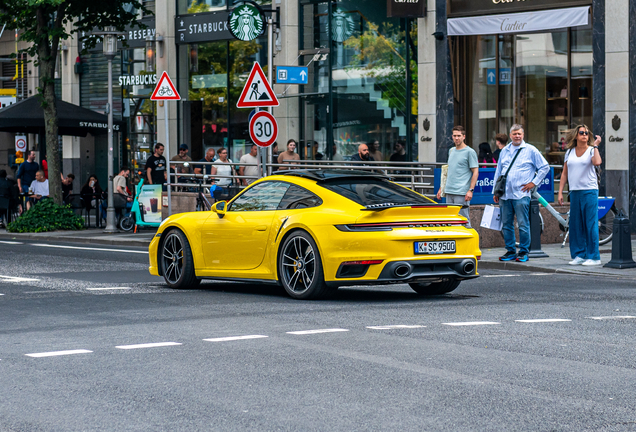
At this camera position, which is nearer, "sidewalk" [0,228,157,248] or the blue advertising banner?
the blue advertising banner

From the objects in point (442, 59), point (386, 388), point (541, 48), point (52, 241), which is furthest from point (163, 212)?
point (386, 388)

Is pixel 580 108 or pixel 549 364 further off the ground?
pixel 580 108

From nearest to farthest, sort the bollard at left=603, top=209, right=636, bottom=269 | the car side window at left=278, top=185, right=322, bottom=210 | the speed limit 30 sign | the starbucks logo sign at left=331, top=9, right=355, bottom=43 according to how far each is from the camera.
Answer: the car side window at left=278, top=185, right=322, bottom=210 → the bollard at left=603, top=209, right=636, bottom=269 → the speed limit 30 sign → the starbucks logo sign at left=331, top=9, right=355, bottom=43

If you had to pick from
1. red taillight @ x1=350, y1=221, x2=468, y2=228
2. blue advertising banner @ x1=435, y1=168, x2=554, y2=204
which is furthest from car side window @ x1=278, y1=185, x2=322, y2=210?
blue advertising banner @ x1=435, y1=168, x2=554, y2=204

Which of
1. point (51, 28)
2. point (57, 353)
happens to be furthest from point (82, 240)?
point (57, 353)

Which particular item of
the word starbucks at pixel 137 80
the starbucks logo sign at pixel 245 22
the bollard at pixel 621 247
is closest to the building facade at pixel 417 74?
the word starbucks at pixel 137 80

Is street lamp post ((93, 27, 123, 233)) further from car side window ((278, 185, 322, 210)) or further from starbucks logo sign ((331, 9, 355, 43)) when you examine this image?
car side window ((278, 185, 322, 210))

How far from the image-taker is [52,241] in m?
21.7

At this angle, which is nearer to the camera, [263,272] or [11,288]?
[263,272]

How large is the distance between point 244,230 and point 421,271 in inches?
81.4

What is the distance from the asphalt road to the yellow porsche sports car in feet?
0.93

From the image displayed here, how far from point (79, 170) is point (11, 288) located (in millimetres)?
23639

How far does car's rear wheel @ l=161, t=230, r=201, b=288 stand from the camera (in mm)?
11616

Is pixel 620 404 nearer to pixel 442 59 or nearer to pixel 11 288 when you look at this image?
pixel 11 288
